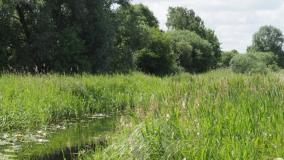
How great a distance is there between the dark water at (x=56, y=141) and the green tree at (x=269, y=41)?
91527mm

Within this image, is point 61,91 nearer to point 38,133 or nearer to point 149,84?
point 38,133

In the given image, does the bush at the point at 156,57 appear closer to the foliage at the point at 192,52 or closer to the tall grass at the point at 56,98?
the foliage at the point at 192,52

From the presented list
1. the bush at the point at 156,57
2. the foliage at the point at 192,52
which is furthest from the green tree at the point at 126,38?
the foliage at the point at 192,52

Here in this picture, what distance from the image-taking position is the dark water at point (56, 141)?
8742 mm

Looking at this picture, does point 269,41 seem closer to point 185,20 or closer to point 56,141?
point 185,20

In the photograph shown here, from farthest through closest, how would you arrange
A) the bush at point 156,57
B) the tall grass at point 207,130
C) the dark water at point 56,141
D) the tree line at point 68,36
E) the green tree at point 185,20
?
the green tree at point 185,20 → the bush at point 156,57 → the tree line at point 68,36 → the dark water at point 56,141 → the tall grass at point 207,130

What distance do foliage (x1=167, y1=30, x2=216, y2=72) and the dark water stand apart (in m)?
44.1

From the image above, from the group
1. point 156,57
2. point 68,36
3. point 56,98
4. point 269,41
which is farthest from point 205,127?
point 269,41

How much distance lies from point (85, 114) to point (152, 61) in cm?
2636

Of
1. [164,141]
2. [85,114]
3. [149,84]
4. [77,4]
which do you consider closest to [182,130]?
[164,141]

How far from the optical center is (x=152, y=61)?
4081 cm

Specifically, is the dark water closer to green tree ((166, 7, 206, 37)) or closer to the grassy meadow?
the grassy meadow

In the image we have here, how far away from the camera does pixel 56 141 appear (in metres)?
10.2

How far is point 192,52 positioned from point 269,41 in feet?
145
